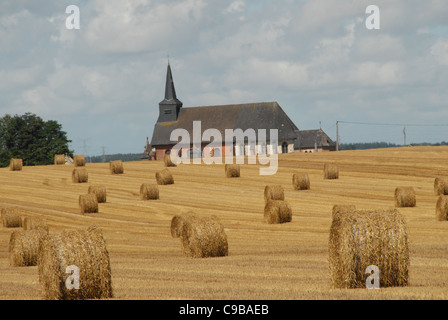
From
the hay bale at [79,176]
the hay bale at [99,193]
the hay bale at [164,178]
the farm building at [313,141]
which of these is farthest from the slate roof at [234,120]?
the hay bale at [99,193]

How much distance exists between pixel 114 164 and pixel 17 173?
661 centimetres

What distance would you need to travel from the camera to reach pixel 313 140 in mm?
109312

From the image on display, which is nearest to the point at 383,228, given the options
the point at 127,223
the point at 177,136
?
the point at 127,223

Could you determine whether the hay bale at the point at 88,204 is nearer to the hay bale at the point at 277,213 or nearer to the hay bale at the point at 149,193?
the hay bale at the point at 149,193

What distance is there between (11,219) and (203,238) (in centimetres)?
1232

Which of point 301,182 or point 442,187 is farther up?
point 301,182

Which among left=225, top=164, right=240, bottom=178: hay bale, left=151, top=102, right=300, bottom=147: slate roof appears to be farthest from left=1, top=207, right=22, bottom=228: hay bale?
left=151, top=102, right=300, bottom=147: slate roof

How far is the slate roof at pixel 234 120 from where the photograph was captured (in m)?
94.9

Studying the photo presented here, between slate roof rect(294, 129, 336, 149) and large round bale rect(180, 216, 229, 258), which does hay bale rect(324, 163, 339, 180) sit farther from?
slate roof rect(294, 129, 336, 149)

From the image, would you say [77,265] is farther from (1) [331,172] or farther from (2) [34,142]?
(2) [34,142]

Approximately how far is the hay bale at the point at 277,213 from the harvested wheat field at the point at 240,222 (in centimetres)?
28

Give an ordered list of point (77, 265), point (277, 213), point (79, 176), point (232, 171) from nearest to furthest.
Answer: point (77, 265), point (277, 213), point (79, 176), point (232, 171)

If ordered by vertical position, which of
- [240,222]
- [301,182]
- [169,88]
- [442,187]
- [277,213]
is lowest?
[240,222]

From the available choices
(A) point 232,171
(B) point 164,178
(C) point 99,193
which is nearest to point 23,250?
(C) point 99,193
